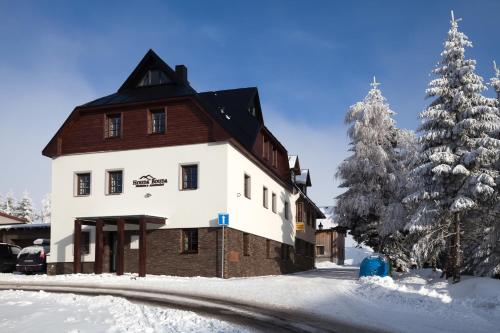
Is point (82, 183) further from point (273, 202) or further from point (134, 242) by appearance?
point (273, 202)

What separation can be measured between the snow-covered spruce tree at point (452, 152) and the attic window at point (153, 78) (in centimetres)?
1418

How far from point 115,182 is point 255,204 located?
7611mm

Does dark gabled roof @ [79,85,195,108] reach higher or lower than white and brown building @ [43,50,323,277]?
higher

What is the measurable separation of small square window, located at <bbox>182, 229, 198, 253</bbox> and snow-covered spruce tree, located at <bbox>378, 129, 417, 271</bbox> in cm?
930

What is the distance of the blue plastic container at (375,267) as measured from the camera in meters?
23.9

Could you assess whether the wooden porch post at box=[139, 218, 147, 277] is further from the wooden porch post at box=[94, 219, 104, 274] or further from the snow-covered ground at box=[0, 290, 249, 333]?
the snow-covered ground at box=[0, 290, 249, 333]

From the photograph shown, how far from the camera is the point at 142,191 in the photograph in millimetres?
27188

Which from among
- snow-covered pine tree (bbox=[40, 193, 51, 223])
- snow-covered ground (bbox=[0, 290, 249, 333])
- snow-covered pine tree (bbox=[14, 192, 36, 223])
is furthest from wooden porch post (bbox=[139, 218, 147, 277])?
snow-covered pine tree (bbox=[40, 193, 51, 223])

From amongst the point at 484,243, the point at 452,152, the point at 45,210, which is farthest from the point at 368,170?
the point at 45,210

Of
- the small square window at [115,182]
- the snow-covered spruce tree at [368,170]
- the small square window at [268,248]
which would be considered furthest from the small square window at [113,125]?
the snow-covered spruce tree at [368,170]

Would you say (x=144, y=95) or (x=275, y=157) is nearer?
(x=144, y=95)

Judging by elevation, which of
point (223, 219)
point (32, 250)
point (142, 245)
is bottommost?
point (32, 250)

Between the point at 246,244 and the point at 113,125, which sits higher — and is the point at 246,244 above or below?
below

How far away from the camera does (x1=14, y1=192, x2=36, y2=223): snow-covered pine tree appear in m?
80.9
